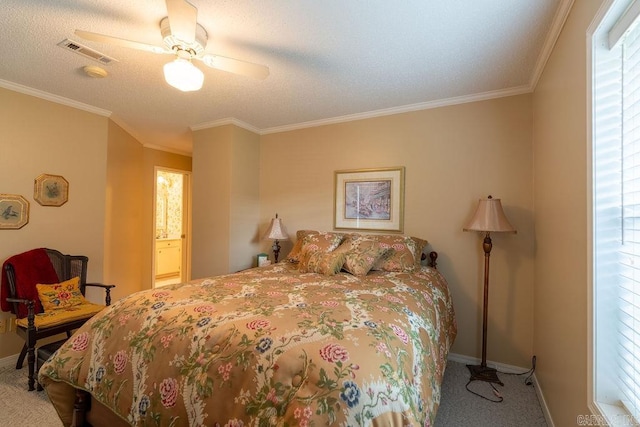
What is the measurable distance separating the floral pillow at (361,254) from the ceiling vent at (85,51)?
2373 mm

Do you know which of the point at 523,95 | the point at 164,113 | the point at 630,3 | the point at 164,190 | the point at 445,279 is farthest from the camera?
the point at 164,190

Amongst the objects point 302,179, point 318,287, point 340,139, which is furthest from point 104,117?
point 318,287

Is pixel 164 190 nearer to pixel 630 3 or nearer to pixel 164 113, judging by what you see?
pixel 164 113

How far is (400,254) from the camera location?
8.44 ft

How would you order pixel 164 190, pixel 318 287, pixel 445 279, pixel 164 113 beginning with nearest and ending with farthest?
pixel 318 287, pixel 445 279, pixel 164 113, pixel 164 190

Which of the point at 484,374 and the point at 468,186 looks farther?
the point at 468,186

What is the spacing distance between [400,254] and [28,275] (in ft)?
10.8

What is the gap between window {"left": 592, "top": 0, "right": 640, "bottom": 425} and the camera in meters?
1.04

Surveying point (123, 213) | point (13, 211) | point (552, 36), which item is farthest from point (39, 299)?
point (552, 36)

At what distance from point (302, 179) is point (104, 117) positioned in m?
2.41

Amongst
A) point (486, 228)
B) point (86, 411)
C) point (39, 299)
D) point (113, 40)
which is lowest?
point (86, 411)

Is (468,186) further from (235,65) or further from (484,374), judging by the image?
(235,65)

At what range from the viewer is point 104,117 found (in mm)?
3342

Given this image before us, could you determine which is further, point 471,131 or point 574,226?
point 471,131
